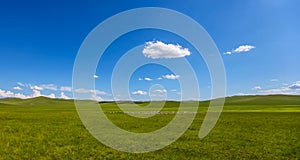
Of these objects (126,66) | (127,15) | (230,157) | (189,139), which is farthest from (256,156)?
(127,15)

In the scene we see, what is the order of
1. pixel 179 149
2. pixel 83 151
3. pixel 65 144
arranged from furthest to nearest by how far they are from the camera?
pixel 65 144 → pixel 179 149 → pixel 83 151

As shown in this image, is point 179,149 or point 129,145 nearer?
point 179,149

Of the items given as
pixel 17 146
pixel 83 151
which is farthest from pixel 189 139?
pixel 17 146

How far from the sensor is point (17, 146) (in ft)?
73.2

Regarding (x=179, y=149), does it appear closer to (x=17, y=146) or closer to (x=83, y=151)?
(x=83, y=151)

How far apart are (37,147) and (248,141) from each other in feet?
59.7

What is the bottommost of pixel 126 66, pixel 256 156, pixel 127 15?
pixel 256 156

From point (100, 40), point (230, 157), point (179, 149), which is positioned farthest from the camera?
point (100, 40)

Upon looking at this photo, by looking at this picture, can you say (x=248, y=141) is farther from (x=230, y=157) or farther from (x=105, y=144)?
(x=105, y=144)

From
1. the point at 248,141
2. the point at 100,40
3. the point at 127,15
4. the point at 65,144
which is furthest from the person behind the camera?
the point at 127,15

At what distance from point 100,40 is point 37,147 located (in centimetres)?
1193

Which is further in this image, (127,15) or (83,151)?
(127,15)

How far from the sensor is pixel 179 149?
22188 millimetres

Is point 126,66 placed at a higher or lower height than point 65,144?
higher
